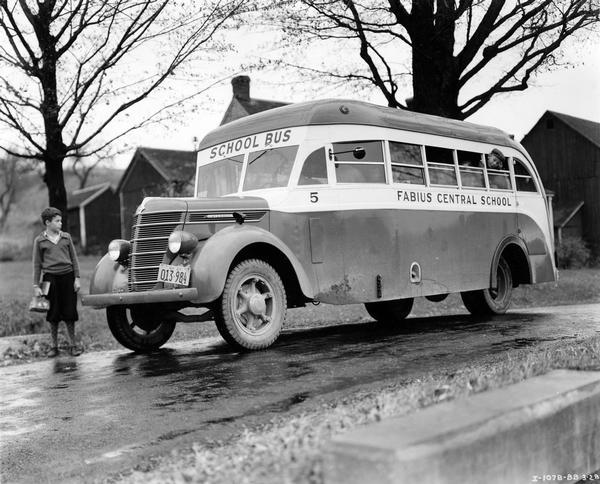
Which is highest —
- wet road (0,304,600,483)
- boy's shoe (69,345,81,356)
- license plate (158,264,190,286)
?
license plate (158,264,190,286)

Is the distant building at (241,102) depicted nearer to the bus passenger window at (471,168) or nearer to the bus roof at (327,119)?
the bus passenger window at (471,168)

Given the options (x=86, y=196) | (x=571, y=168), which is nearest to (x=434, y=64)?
(x=571, y=168)

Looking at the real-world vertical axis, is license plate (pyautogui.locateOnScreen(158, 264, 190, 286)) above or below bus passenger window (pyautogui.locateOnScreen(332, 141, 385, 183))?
below

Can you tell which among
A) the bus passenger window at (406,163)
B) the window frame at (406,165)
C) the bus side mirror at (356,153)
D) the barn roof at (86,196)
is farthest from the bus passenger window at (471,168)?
the barn roof at (86,196)

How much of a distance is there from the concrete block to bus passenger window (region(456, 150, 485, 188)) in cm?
699

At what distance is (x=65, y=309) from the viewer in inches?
369

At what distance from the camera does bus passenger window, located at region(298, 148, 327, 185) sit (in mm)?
8844

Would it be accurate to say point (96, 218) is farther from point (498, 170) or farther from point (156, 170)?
point (498, 170)

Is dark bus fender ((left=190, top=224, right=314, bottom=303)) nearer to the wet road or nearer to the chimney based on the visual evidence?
the wet road

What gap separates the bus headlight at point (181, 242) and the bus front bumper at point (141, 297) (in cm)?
43

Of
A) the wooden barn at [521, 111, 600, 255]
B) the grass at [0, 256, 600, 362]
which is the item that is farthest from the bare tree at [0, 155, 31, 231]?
the grass at [0, 256, 600, 362]

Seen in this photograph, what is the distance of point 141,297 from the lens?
25.9ft

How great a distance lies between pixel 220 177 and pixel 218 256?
228cm

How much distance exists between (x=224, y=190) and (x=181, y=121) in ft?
17.0
